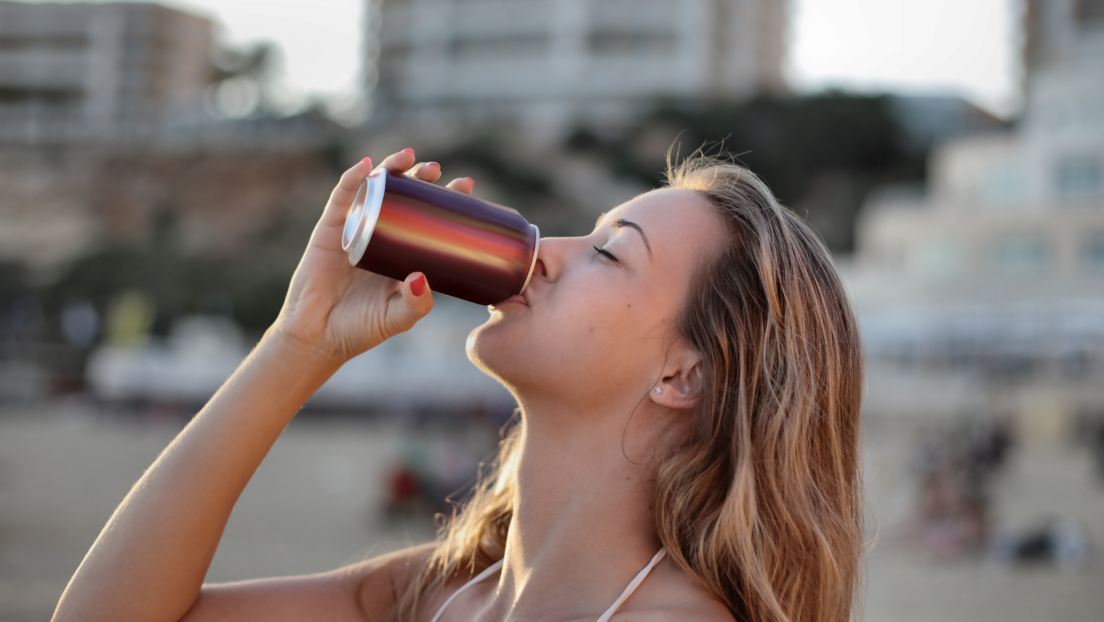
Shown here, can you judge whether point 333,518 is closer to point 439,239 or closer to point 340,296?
point 340,296

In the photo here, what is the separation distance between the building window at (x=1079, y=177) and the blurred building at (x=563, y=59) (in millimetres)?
20814

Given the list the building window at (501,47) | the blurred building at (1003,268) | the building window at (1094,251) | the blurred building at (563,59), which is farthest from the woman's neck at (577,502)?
the building window at (501,47)

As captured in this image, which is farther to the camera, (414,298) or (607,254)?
(607,254)

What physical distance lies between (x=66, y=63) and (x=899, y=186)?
50.3 m

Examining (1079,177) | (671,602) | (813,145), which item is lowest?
(671,602)

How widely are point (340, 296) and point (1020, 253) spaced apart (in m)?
28.7

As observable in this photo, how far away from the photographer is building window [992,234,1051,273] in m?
26.0

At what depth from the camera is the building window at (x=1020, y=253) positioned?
85.4ft

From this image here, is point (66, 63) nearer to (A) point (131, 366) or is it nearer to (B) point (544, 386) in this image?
(A) point (131, 366)

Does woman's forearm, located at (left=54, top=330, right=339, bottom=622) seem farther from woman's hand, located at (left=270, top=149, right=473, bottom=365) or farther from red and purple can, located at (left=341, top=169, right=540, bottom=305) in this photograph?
red and purple can, located at (left=341, top=169, right=540, bottom=305)

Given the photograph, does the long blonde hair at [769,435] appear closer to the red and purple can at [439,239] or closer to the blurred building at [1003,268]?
the red and purple can at [439,239]

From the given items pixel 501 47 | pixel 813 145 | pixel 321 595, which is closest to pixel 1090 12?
pixel 813 145

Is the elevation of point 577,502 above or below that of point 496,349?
below

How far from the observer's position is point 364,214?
60.7 inches
